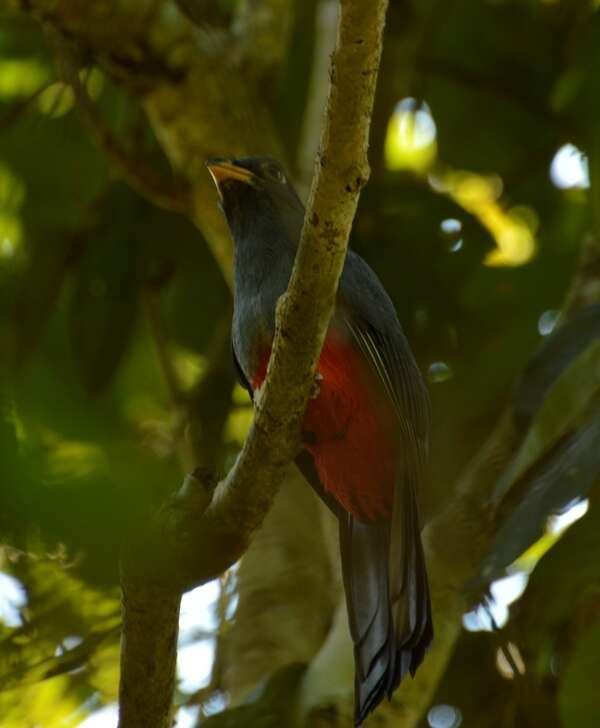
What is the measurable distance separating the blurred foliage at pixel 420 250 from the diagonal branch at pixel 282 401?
0.84m

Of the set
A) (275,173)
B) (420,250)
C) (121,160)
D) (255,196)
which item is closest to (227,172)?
(255,196)

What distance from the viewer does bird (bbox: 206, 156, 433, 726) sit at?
143 inches

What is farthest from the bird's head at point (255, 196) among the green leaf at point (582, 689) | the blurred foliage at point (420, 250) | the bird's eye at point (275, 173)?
the green leaf at point (582, 689)

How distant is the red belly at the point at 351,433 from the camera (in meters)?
3.86

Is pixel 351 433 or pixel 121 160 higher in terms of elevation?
pixel 121 160

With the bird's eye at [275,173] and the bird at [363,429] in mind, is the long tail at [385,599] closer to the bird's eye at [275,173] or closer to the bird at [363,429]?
the bird at [363,429]

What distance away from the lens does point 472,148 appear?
20.4 feet

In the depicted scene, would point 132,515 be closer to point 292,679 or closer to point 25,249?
point 292,679

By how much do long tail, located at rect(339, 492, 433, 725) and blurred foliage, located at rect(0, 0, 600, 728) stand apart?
12.0 inches

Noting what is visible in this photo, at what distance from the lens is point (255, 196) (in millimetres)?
4469

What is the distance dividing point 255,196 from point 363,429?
933 millimetres

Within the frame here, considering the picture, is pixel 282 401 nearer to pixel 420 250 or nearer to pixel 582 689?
pixel 582 689

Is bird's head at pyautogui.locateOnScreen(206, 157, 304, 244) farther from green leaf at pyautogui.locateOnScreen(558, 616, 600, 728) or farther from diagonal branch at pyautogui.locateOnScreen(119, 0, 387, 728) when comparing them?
green leaf at pyautogui.locateOnScreen(558, 616, 600, 728)

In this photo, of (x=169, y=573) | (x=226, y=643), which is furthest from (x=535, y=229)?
(x=169, y=573)
